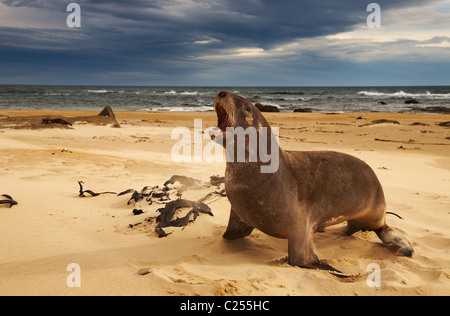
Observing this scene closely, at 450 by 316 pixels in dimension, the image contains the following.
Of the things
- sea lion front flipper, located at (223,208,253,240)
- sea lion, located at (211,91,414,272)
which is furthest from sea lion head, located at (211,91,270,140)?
sea lion front flipper, located at (223,208,253,240)

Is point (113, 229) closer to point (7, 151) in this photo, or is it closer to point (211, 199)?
point (211, 199)

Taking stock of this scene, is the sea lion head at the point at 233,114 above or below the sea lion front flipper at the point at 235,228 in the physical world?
above

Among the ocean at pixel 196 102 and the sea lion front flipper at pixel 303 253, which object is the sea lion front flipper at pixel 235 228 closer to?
the sea lion front flipper at pixel 303 253

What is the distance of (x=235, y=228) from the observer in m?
4.08

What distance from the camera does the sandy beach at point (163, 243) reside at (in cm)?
287

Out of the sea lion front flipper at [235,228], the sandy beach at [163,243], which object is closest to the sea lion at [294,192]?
the sea lion front flipper at [235,228]

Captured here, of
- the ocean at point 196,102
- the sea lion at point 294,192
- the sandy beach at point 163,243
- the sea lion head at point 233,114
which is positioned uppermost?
the ocean at point 196,102

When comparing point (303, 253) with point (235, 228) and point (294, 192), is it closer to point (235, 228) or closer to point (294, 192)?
point (294, 192)

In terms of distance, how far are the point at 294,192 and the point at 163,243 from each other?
154cm

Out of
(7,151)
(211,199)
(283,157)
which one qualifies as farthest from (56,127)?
(283,157)

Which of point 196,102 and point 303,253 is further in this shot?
point 196,102

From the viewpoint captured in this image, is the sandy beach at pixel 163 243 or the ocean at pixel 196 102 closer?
the sandy beach at pixel 163 243

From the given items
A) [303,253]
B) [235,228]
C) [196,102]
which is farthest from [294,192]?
[196,102]

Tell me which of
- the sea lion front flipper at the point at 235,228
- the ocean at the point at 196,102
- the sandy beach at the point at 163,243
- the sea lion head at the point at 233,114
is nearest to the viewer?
the sandy beach at the point at 163,243
